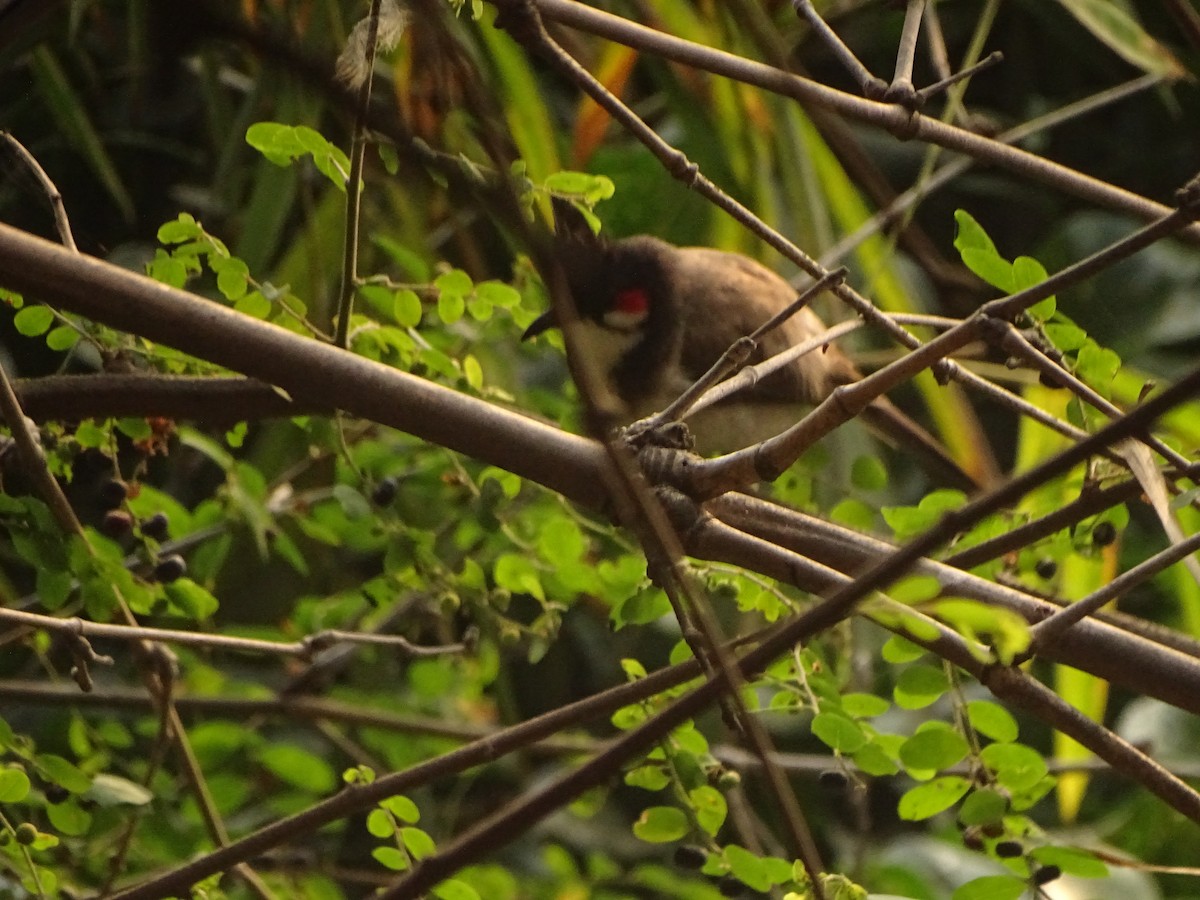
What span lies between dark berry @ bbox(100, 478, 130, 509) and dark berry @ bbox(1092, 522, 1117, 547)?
0.82m

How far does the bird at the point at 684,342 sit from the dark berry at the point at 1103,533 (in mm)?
613

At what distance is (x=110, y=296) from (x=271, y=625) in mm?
1489

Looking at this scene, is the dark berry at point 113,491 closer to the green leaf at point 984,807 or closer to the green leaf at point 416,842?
the green leaf at point 416,842

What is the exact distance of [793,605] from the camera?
1.07m

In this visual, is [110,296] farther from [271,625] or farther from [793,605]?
[271,625]

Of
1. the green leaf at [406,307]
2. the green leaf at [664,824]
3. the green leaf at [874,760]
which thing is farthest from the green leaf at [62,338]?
the green leaf at [874,760]

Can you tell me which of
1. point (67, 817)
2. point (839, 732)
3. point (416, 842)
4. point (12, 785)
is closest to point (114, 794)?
point (67, 817)

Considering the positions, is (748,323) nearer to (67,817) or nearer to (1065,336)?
(1065,336)

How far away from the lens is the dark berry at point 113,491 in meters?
1.20

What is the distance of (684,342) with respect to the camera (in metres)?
1.90

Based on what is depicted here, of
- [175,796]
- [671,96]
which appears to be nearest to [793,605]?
[671,96]

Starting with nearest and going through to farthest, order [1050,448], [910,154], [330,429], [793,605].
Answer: [793,605]
[330,429]
[1050,448]
[910,154]

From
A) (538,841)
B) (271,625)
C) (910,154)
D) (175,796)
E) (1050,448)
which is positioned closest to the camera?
(175,796)

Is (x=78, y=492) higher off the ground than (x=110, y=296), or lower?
higher
